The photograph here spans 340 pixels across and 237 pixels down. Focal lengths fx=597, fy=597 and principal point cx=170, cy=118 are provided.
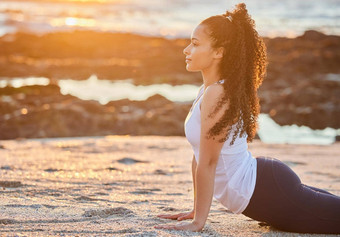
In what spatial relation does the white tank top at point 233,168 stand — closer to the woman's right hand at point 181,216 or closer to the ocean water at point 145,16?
the woman's right hand at point 181,216

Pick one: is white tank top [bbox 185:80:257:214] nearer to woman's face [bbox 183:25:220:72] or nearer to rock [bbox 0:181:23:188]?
woman's face [bbox 183:25:220:72]

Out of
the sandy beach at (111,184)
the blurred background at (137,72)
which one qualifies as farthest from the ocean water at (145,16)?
the sandy beach at (111,184)

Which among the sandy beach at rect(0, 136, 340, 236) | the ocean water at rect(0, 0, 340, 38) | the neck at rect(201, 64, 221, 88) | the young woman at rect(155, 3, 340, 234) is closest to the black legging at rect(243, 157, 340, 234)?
the young woman at rect(155, 3, 340, 234)

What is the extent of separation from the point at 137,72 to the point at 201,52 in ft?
50.0

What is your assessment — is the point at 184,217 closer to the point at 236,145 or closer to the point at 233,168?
the point at 233,168

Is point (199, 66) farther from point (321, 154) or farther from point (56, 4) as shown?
point (56, 4)

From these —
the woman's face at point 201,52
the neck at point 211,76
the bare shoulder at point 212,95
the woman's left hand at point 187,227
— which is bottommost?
the woman's left hand at point 187,227

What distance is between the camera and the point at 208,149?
12.5ft

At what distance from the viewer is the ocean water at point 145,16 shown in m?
27.6

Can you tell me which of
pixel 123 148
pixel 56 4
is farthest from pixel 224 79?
pixel 56 4

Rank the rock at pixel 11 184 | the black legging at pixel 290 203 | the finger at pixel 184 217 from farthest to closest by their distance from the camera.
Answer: the rock at pixel 11 184 < the finger at pixel 184 217 < the black legging at pixel 290 203

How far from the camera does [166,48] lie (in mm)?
23516

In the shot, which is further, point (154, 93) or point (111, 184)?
point (154, 93)

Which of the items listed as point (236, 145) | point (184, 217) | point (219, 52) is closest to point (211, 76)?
point (219, 52)
